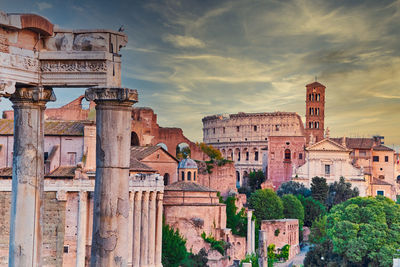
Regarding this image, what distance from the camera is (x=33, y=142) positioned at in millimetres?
7648

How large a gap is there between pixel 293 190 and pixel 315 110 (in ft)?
Answer: 67.2

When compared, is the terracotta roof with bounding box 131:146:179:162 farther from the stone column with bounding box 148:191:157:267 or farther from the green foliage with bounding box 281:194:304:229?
the green foliage with bounding box 281:194:304:229

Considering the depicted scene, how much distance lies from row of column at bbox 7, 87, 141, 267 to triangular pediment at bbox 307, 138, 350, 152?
47.3m

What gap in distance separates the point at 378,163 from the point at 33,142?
2295 inches

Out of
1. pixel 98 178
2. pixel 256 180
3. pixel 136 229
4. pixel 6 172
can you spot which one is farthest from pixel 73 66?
pixel 256 180

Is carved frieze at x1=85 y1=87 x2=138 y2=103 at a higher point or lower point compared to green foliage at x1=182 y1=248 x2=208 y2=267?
higher

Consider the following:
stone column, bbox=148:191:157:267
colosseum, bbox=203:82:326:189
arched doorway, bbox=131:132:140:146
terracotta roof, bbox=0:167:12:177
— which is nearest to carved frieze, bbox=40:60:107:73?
terracotta roof, bbox=0:167:12:177

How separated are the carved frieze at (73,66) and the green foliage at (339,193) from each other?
43.2m

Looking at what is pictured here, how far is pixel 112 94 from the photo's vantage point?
282 inches

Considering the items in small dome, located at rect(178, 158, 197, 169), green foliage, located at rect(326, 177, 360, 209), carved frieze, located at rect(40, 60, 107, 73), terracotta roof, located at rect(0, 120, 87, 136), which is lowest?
green foliage, located at rect(326, 177, 360, 209)

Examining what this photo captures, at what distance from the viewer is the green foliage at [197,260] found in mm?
27163

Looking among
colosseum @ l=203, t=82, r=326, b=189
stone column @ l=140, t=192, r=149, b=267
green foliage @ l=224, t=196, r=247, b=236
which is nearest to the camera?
stone column @ l=140, t=192, r=149, b=267

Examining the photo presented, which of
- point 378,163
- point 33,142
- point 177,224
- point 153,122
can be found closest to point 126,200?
point 33,142

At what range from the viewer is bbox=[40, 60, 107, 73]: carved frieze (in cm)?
743
